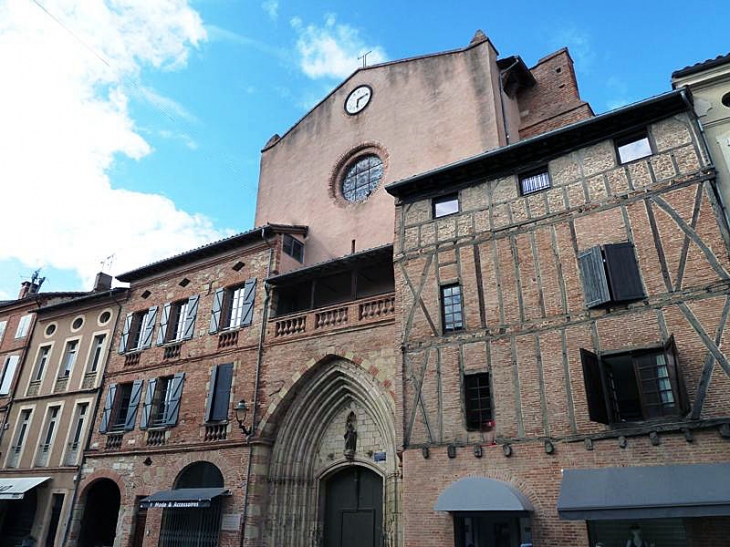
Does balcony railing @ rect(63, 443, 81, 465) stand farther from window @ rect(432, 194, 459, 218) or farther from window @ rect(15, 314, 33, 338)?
window @ rect(432, 194, 459, 218)

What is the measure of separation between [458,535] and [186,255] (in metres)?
11.7

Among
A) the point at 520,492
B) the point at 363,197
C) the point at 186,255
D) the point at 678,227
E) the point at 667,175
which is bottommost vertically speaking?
the point at 520,492

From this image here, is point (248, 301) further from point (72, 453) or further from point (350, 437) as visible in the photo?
point (72, 453)

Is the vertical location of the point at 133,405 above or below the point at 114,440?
above

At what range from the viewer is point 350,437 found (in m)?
12.8

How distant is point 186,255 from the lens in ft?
55.9

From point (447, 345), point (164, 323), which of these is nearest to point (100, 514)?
point (164, 323)

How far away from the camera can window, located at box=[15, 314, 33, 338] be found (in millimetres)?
21705

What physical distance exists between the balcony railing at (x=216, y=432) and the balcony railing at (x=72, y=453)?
5744 millimetres

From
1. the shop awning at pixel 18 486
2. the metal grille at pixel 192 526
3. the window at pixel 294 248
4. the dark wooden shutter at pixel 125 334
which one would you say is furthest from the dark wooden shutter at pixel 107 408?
the window at pixel 294 248

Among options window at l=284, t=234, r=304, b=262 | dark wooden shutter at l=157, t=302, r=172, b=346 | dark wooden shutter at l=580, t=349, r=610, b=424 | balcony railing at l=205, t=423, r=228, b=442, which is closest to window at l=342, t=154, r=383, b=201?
window at l=284, t=234, r=304, b=262

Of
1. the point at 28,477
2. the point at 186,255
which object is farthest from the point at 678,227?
the point at 28,477

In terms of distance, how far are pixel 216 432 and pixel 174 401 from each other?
76.6 inches

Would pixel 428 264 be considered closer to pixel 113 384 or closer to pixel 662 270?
pixel 662 270
